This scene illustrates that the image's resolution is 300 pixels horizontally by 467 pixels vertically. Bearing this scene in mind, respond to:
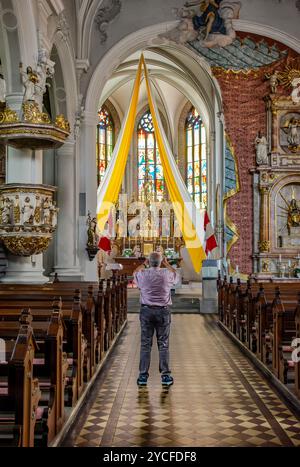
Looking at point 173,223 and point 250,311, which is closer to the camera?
point 250,311

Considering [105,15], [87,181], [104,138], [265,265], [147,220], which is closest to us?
[87,181]

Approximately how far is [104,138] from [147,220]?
424 centimetres

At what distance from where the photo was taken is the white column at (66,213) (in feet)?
44.2

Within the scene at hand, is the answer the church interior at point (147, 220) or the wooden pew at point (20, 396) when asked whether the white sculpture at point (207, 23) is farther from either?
the wooden pew at point (20, 396)

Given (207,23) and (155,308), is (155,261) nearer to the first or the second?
(155,308)

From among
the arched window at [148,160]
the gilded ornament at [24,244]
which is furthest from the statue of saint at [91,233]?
the arched window at [148,160]

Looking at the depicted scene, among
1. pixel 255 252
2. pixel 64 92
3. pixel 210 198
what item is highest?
pixel 64 92

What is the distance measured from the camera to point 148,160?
26.6m

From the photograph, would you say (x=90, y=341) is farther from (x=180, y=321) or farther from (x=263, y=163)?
(x=263, y=163)

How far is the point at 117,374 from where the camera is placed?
21.0 feet

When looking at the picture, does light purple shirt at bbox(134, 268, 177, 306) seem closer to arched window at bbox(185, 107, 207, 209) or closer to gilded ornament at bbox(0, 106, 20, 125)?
gilded ornament at bbox(0, 106, 20, 125)

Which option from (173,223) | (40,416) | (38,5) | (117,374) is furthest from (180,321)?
(173,223)

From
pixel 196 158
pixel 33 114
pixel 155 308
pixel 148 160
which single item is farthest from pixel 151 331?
pixel 148 160
